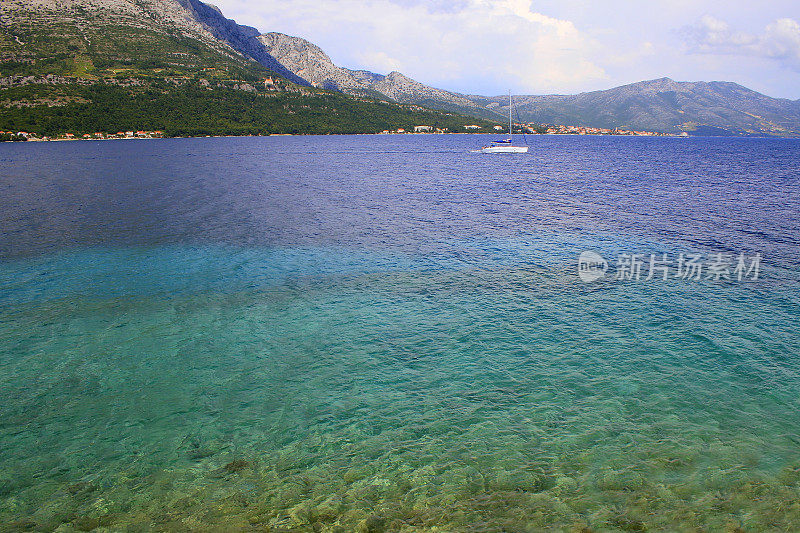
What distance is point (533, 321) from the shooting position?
20.2m

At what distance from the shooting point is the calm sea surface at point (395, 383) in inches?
410

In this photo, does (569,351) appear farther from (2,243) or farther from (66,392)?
(2,243)

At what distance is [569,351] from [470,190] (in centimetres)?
4775

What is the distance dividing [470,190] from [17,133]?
559ft

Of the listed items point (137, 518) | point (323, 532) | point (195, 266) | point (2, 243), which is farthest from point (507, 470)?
point (2, 243)

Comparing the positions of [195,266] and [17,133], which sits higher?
[17,133]

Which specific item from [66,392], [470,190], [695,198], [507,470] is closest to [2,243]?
[66,392]

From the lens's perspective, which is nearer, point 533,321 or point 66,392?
point 66,392

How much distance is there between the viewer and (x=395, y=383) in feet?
50.9

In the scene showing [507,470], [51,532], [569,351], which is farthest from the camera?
[569,351]

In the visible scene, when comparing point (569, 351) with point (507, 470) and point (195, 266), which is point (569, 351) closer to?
point (507, 470)

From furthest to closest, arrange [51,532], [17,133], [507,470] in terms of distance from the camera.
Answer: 1. [17,133]
2. [507,470]
3. [51,532]

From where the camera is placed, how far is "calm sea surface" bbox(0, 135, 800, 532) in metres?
10.4

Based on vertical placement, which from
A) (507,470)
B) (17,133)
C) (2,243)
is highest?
(17,133)
